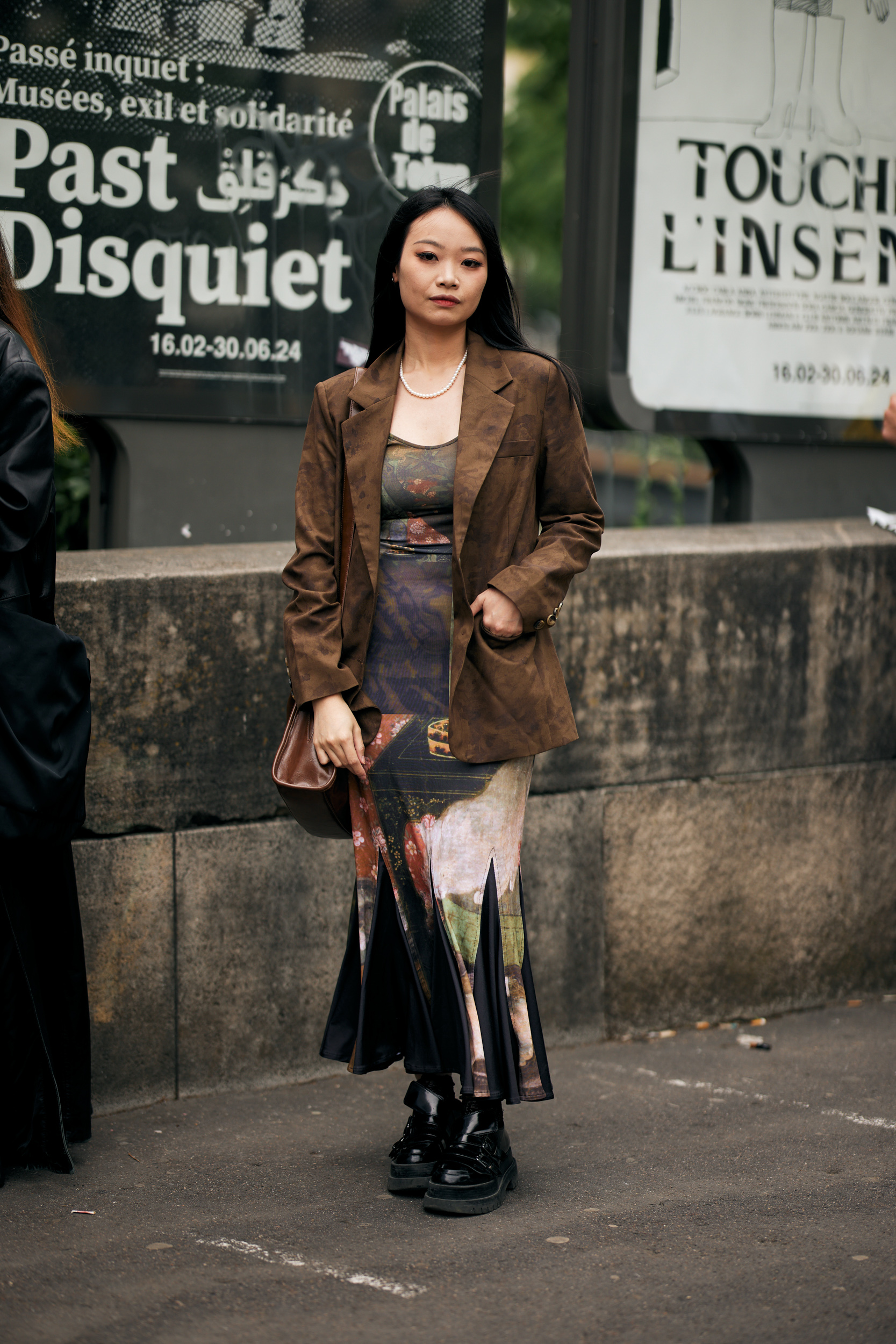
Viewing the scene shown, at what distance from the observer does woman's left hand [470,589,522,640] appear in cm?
338

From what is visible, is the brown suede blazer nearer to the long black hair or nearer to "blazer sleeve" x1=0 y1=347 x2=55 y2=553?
the long black hair

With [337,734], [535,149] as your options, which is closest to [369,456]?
[337,734]

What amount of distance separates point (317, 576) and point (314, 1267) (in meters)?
1.39

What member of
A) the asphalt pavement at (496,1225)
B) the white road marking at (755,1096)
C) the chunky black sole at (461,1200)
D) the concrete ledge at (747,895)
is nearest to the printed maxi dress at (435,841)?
the chunky black sole at (461,1200)

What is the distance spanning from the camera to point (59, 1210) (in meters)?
3.47

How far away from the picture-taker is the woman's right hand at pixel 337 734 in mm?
3393

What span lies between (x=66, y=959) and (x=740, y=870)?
2233 mm

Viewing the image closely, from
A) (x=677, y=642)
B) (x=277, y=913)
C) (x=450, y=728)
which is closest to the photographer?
(x=450, y=728)

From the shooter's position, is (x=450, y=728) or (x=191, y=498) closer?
(x=450, y=728)

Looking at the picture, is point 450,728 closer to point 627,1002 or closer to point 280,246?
point 627,1002

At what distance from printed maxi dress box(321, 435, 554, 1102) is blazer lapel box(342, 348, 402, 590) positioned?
0.10 feet

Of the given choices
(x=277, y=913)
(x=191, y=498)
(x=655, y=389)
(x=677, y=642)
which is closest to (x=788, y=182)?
(x=655, y=389)

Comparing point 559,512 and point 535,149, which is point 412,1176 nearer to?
point 559,512

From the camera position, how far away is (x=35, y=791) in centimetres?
339
